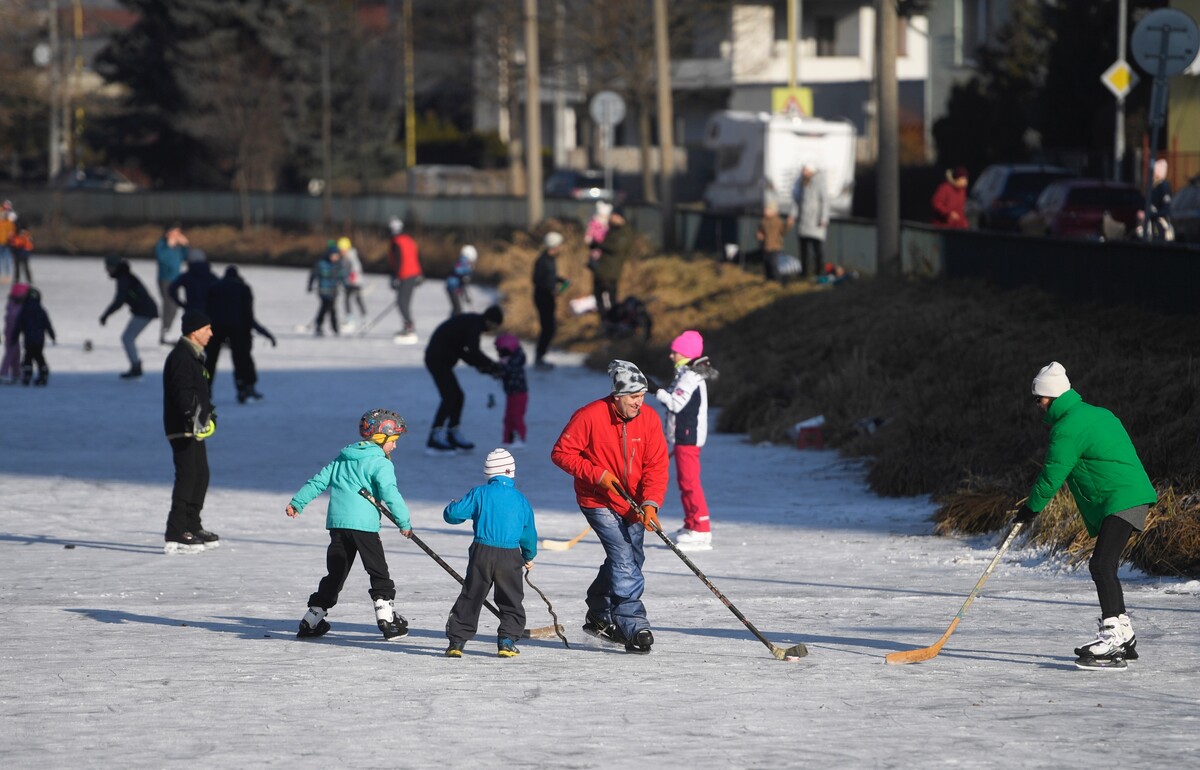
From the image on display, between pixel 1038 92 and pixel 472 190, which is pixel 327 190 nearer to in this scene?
pixel 472 190

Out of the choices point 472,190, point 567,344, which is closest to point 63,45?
point 472,190

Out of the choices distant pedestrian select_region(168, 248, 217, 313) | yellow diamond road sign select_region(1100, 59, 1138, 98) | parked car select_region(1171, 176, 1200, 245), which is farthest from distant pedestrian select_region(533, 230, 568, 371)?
yellow diamond road sign select_region(1100, 59, 1138, 98)

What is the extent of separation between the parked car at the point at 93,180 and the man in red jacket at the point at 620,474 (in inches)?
2173

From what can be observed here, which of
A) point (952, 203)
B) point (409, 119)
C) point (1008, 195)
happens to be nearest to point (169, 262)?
point (952, 203)

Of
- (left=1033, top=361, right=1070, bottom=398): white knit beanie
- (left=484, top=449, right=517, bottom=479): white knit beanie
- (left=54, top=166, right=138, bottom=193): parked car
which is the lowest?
(left=484, top=449, right=517, bottom=479): white knit beanie

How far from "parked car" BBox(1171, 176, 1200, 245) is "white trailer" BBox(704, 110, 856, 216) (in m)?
12.2

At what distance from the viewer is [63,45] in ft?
221

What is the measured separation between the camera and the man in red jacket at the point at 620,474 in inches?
342

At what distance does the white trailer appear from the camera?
1543 inches

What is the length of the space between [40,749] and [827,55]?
6761 centimetres

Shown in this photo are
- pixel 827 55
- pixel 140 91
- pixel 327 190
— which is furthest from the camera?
pixel 827 55

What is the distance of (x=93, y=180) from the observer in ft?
236

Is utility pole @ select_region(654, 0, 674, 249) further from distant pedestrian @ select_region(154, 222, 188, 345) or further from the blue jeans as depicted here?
the blue jeans

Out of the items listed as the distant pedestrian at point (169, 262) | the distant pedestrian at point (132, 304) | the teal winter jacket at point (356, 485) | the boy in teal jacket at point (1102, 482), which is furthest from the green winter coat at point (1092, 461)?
the distant pedestrian at point (169, 262)
